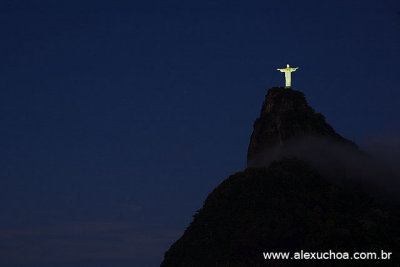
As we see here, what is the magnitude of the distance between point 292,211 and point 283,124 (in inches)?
1020

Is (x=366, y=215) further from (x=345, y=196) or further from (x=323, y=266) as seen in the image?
(x=323, y=266)

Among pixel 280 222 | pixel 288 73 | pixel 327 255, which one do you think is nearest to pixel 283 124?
pixel 288 73

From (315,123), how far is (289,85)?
902 cm

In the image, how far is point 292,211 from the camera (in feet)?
309

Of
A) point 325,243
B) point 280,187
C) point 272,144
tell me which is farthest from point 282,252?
point 272,144

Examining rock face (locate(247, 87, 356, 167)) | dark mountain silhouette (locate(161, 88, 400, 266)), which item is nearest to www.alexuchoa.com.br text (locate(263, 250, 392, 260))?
dark mountain silhouette (locate(161, 88, 400, 266))

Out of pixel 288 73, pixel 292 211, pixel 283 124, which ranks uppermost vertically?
pixel 288 73

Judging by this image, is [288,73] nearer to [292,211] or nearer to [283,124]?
[283,124]

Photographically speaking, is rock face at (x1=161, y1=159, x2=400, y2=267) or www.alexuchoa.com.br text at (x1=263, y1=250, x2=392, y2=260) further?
rock face at (x1=161, y1=159, x2=400, y2=267)

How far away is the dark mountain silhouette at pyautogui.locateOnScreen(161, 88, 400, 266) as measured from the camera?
87.4m

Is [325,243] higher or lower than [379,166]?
lower

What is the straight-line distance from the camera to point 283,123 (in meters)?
117

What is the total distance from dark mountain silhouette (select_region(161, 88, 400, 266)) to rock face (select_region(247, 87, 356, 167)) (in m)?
0.20

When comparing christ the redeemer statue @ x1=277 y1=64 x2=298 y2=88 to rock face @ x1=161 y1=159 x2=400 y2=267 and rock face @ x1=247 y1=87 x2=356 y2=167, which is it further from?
rock face @ x1=161 y1=159 x2=400 y2=267
